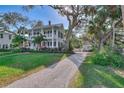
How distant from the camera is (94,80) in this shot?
4023mm

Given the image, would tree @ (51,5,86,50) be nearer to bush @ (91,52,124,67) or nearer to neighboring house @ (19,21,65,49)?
neighboring house @ (19,21,65,49)

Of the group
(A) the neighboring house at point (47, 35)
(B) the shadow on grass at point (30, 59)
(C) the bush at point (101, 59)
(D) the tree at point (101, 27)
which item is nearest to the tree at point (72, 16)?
(A) the neighboring house at point (47, 35)

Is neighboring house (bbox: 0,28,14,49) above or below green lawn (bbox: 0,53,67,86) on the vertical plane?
above

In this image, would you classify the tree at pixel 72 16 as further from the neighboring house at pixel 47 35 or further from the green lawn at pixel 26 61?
the green lawn at pixel 26 61

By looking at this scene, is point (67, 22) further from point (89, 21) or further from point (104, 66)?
point (104, 66)

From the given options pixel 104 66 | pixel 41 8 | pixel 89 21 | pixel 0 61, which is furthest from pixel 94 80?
pixel 89 21

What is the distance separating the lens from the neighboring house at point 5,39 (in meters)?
6.19

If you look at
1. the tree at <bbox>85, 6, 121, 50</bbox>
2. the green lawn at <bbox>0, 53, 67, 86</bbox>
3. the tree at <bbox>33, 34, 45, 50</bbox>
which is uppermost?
the tree at <bbox>85, 6, 121, 50</bbox>

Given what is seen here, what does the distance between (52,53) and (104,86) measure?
181 inches

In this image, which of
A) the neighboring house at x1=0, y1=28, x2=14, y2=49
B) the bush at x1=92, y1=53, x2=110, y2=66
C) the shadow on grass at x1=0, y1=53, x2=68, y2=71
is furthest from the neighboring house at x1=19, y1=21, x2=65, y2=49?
the bush at x1=92, y1=53, x2=110, y2=66

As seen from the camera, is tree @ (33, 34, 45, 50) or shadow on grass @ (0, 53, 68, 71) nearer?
shadow on grass @ (0, 53, 68, 71)

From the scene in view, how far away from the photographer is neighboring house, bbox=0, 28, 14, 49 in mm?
6187

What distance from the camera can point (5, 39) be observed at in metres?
6.24

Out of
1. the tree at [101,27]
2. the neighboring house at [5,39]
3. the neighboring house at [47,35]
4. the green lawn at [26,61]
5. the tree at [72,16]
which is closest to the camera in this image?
the green lawn at [26,61]
